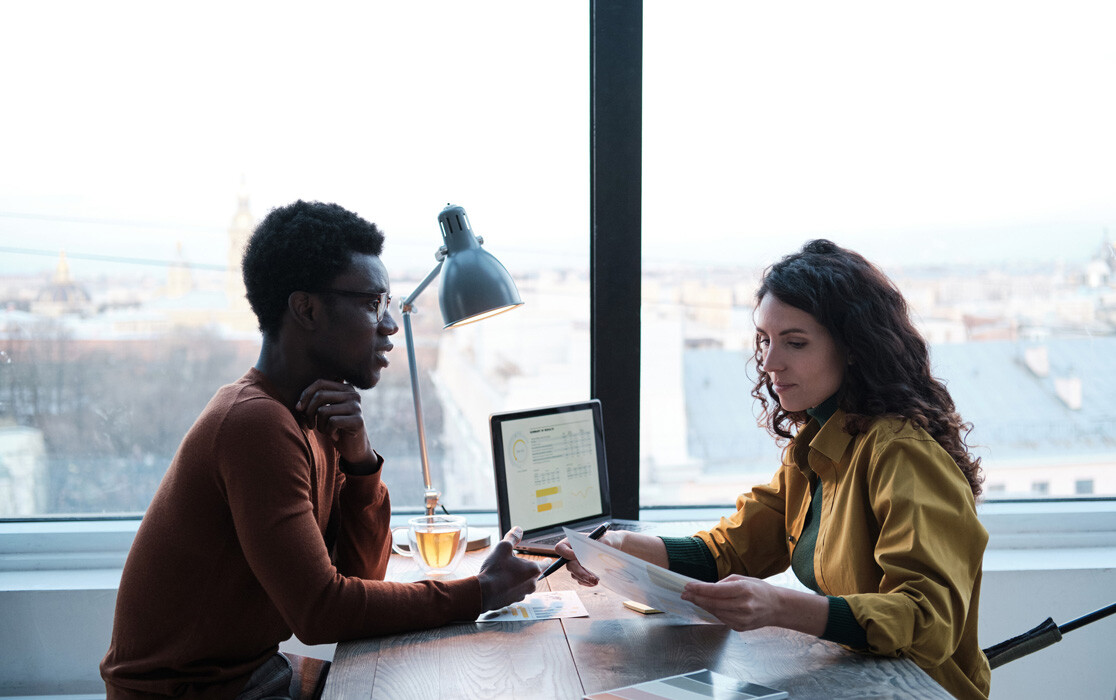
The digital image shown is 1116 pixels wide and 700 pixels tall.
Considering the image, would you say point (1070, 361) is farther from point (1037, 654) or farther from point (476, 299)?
point (476, 299)

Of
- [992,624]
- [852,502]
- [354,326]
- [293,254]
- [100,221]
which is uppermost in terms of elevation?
[100,221]

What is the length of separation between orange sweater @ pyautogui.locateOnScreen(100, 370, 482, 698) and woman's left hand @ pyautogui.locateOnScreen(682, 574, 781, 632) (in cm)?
42

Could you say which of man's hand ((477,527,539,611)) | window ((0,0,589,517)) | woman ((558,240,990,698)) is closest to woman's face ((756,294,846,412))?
woman ((558,240,990,698))

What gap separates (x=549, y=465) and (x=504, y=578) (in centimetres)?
61

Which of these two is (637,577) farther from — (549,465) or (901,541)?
(549,465)

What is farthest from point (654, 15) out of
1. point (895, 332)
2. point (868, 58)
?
point (895, 332)

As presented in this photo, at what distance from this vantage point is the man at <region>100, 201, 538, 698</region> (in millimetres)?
1442

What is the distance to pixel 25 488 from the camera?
106 inches

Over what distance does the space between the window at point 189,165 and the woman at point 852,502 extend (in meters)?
1.20

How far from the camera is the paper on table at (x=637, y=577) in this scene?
52.8 inches

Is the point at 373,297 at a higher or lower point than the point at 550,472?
higher

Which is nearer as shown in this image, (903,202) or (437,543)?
(437,543)

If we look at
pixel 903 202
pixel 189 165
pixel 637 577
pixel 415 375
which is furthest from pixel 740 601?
pixel 189 165

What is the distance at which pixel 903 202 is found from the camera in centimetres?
283
